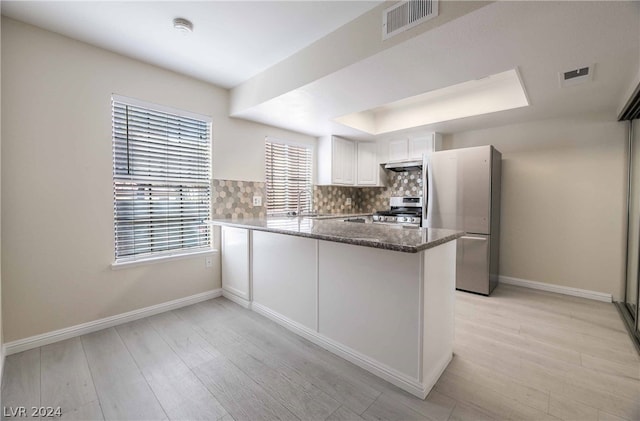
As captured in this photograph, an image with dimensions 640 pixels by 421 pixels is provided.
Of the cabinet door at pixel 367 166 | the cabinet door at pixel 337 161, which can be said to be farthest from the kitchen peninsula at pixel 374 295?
the cabinet door at pixel 367 166

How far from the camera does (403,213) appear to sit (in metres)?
4.46

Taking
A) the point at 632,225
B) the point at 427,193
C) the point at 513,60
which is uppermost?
the point at 513,60

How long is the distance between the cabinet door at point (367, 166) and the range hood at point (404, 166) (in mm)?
226

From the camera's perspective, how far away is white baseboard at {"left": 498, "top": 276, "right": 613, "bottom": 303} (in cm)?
317

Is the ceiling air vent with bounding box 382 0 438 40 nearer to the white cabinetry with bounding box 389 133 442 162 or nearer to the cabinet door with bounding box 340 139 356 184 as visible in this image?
the white cabinetry with bounding box 389 133 442 162

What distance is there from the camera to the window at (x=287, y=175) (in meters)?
3.99

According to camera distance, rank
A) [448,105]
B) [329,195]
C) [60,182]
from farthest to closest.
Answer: [329,195] < [448,105] < [60,182]

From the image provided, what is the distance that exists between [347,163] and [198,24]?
301 cm

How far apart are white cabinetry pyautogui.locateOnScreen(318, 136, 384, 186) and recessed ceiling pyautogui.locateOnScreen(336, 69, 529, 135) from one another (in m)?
0.48

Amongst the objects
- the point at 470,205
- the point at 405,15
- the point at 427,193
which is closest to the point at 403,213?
the point at 427,193

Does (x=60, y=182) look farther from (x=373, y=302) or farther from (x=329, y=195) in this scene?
(x=329, y=195)

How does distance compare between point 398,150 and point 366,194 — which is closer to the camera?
point 398,150

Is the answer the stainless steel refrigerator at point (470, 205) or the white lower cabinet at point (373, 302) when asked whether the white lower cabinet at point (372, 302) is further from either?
the stainless steel refrigerator at point (470, 205)

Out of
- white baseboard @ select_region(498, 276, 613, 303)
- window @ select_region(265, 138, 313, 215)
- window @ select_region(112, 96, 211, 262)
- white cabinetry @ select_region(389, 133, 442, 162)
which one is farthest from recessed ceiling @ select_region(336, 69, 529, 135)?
white baseboard @ select_region(498, 276, 613, 303)
